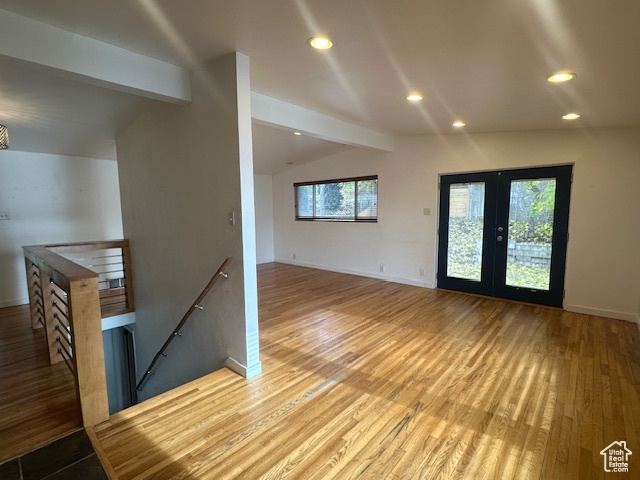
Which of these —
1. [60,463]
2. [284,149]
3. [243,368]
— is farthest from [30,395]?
[284,149]

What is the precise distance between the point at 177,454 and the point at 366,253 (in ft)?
16.6

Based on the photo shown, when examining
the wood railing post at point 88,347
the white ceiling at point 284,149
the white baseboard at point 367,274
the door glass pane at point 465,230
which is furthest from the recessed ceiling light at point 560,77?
the white baseboard at point 367,274

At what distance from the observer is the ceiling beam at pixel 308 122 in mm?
3414

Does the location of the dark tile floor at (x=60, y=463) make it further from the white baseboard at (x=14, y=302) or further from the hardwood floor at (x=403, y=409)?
the white baseboard at (x=14, y=302)

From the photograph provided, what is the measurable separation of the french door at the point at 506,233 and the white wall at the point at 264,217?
4.46 meters

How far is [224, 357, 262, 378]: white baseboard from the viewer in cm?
269

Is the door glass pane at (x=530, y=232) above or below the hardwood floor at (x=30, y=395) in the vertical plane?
above

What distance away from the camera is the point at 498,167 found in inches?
185

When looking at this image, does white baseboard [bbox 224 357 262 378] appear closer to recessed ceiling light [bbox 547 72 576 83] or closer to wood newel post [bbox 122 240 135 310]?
wood newel post [bbox 122 240 135 310]

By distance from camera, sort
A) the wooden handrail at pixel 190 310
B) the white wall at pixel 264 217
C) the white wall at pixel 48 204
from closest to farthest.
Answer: the wooden handrail at pixel 190 310, the white wall at pixel 48 204, the white wall at pixel 264 217

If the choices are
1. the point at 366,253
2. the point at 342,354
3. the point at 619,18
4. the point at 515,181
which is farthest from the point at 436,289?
the point at 619,18

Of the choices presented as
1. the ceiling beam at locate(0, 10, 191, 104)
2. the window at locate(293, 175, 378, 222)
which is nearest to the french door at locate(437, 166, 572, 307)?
the window at locate(293, 175, 378, 222)

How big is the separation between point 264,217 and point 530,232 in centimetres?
576

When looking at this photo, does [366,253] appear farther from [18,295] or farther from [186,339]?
[18,295]
